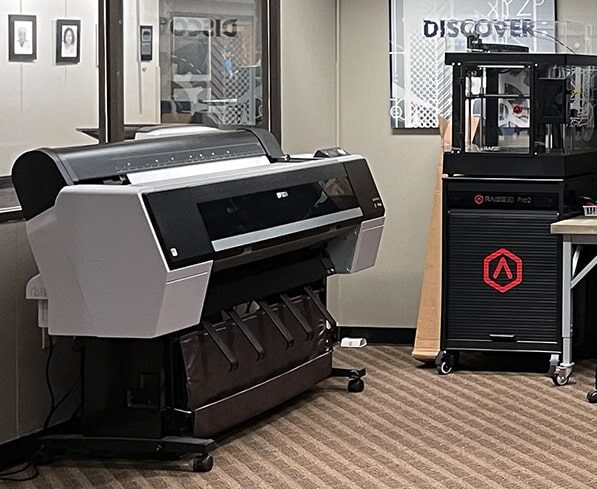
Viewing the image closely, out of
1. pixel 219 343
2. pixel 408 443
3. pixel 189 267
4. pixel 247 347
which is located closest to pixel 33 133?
pixel 189 267

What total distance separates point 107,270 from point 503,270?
230cm

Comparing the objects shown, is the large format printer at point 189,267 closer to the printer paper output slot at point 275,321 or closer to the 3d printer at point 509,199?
the printer paper output slot at point 275,321

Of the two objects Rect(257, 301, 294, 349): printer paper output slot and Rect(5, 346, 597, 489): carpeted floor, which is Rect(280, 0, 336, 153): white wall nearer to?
Rect(5, 346, 597, 489): carpeted floor

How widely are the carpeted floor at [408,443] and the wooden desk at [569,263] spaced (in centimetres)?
14

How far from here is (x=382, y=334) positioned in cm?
658

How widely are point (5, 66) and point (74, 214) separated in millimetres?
711

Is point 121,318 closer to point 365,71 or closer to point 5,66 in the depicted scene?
point 5,66

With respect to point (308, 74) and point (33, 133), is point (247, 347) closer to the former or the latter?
point (33, 133)

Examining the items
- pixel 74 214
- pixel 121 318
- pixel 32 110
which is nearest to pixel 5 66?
pixel 32 110

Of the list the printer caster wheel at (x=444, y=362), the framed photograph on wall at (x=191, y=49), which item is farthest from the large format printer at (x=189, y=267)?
the printer caster wheel at (x=444, y=362)

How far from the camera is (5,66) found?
4.30 m

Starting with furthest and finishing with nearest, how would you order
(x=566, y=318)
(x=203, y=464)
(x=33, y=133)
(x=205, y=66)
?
1. (x=566, y=318)
2. (x=205, y=66)
3. (x=33, y=133)
4. (x=203, y=464)

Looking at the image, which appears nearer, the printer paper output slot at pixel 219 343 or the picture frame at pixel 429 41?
the printer paper output slot at pixel 219 343

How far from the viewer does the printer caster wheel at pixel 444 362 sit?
18.9 feet
